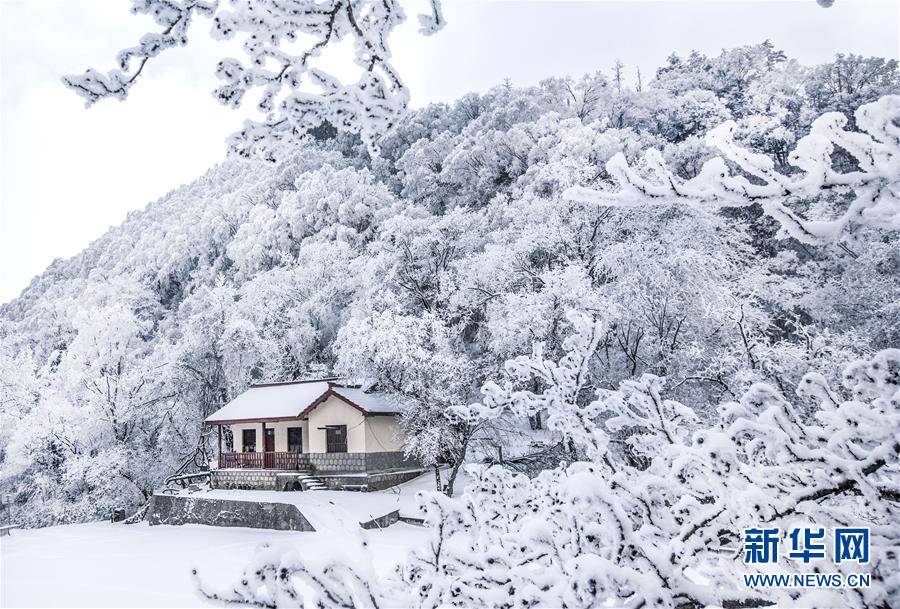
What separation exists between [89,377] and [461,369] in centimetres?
2042

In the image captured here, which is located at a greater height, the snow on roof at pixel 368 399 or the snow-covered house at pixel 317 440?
the snow on roof at pixel 368 399

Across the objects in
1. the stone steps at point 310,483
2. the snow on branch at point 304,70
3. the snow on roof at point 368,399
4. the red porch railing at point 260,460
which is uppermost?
the snow on branch at point 304,70

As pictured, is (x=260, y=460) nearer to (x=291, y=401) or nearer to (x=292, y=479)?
(x=292, y=479)

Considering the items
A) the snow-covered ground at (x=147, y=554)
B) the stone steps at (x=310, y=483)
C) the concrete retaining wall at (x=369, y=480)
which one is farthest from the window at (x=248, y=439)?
the concrete retaining wall at (x=369, y=480)

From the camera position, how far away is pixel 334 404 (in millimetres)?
22031

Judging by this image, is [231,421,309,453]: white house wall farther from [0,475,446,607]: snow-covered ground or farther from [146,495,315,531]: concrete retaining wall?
[146,495,315,531]: concrete retaining wall

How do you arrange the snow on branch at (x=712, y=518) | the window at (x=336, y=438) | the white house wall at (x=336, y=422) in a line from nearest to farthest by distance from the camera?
the snow on branch at (x=712, y=518) → the white house wall at (x=336, y=422) → the window at (x=336, y=438)

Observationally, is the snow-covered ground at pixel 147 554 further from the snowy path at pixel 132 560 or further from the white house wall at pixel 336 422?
the white house wall at pixel 336 422

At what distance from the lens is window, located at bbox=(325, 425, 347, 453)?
21.4 metres

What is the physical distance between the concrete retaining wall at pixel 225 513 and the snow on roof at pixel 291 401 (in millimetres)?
3789

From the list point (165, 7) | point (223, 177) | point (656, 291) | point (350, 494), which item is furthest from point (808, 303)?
point (223, 177)

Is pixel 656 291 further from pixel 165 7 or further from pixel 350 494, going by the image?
pixel 165 7

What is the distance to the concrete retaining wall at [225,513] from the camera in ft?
53.4

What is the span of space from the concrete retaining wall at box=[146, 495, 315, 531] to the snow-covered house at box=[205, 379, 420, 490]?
2543 millimetres
